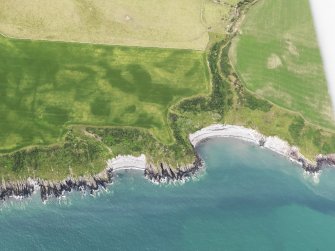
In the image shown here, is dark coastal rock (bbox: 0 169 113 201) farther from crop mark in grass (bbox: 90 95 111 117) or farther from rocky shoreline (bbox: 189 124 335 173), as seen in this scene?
rocky shoreline (bbox: 189 124 335 173)

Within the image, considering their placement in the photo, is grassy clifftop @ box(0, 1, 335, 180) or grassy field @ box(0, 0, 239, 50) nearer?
grassy clifftop @ box(0, 1, 335, 180)

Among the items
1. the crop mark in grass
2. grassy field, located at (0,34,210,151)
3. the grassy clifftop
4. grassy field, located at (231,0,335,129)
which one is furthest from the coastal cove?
the crop mark in grass

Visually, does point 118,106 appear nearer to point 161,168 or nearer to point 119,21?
point 161,168

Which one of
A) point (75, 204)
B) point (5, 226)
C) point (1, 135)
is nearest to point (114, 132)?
point (75, 204)

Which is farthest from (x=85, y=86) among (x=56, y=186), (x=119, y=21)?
(x=56, y=186)

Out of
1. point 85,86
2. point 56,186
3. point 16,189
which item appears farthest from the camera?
point 85,86
